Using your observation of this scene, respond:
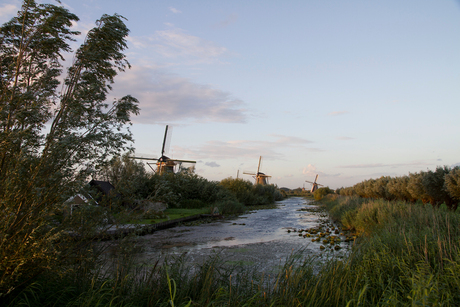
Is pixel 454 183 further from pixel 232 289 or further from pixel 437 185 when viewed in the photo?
pixel 232 289

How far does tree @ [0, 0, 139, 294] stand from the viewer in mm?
2992

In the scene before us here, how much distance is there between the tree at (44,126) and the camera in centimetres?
299

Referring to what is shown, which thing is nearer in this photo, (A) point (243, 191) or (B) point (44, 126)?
(B) point (44, 126)

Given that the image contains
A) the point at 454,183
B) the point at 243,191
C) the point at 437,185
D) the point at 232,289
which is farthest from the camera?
the point at 243,191

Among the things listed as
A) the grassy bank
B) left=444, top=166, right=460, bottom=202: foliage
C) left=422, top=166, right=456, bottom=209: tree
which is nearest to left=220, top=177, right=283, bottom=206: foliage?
left=422, top=166, right=456, bottom=209: tree

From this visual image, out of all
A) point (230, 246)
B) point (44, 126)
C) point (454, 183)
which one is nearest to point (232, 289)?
point (44, 126)

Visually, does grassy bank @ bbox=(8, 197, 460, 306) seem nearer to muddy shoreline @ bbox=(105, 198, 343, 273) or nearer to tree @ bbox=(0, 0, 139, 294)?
tree @ bbox=(0, 0, 139, 294)

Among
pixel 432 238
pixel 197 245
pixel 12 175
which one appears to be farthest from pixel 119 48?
pixel 197 245

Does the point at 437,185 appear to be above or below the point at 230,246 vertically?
above

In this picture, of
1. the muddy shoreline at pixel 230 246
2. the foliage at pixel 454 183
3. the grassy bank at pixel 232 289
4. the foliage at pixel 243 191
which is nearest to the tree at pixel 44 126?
the grassy bank at pixel 232 289

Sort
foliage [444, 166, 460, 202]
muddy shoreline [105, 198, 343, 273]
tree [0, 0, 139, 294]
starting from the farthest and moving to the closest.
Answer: foliage [444, 166, 460, 202], muddy shoreline [105, 198, 343, 273], tree [0, 0, 139, 294]

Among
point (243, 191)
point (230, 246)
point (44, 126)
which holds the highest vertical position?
Answer: point (44, 126)

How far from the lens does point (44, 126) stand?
3.91 m

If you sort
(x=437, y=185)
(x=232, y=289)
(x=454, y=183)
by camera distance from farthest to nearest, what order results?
1. (x=437, y=185)
2. (x=454, y=183)
3. (x=232, y=289)
